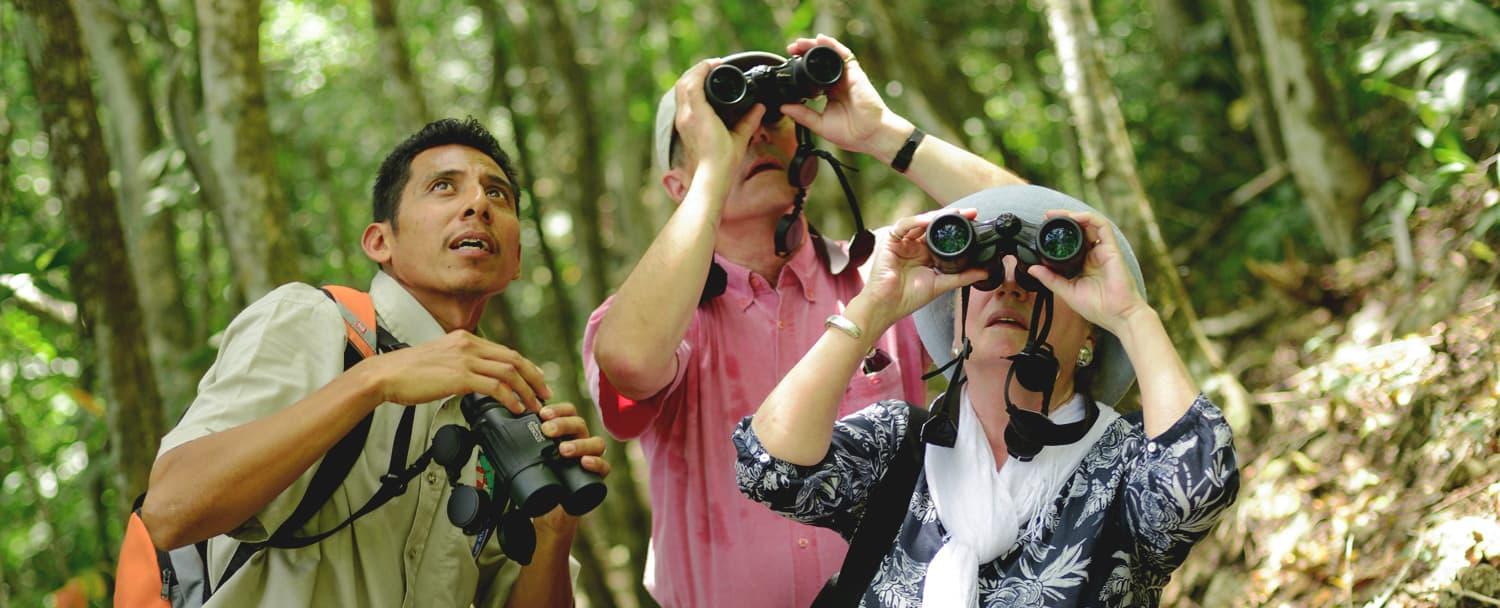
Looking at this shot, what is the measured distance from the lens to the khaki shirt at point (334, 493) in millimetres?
2449

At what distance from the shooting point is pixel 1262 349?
6.24 meters

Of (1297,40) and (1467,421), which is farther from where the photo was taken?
(1297,40)

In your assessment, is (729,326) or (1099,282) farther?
(729,326)

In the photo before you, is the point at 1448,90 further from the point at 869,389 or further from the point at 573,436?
the point at 573,436

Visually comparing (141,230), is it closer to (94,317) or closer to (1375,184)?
(94,317)

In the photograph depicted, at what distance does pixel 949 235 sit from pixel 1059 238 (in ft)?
0.67

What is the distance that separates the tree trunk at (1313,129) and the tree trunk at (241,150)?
4.31 metres

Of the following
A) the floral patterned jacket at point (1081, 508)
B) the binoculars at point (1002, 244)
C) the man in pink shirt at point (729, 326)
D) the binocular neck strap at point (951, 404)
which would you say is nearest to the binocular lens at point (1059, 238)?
the binoculars at point (1002, 244)

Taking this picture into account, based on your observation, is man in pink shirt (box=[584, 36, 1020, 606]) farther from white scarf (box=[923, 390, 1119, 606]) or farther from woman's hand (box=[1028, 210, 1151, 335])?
woman's hand (box=[1028, 210, 1151, 335])

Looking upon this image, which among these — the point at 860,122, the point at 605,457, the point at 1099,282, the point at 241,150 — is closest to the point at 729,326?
the point at 860,122

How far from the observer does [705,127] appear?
3.02 meters

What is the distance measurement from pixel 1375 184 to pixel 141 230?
5.39 meters

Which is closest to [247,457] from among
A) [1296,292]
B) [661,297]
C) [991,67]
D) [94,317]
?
[661,297]

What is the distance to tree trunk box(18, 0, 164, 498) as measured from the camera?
438cm
